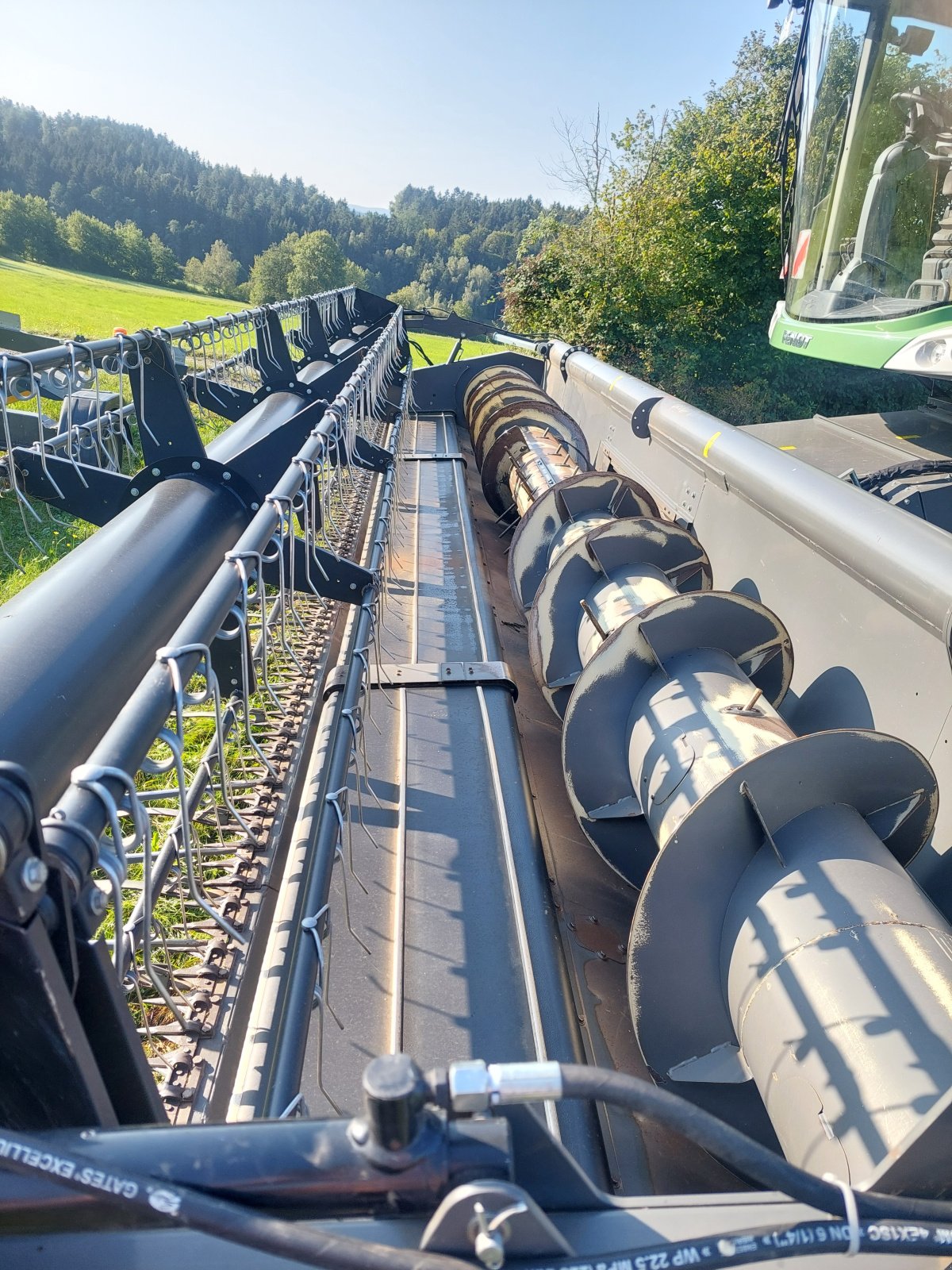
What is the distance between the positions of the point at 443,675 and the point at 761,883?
48.9 inches

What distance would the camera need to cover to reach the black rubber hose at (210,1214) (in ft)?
2.04

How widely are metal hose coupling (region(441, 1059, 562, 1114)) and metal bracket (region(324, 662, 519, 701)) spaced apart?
1.81m

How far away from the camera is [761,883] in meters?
1.48

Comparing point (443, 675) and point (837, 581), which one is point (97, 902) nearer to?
point (443, 675)

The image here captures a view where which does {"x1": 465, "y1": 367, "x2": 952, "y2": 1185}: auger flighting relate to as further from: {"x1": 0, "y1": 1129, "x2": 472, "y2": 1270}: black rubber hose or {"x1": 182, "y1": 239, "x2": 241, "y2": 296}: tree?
{"x1": 182, "y1": 239, "x2": 241, "y2": 296}: tree

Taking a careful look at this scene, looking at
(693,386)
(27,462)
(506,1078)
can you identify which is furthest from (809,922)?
(693,386)

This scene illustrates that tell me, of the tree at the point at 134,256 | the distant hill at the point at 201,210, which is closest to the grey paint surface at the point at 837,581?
the tree at the point at 134,256

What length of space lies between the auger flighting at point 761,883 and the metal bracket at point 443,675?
0.45m

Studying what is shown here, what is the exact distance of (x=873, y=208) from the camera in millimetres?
3938

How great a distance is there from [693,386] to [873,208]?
1220 cm

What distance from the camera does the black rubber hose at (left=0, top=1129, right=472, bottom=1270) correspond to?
24.5 inches

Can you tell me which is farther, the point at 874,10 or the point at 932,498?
the point at 874,10

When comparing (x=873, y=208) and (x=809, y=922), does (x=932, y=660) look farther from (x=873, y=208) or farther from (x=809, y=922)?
(x=873, y=208)

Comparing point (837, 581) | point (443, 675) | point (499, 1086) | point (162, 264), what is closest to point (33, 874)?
point (499, 1086)
